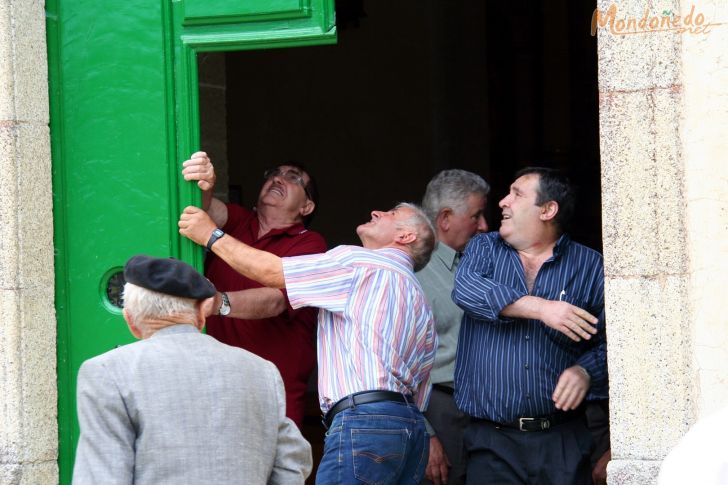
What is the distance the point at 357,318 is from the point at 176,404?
1386mm

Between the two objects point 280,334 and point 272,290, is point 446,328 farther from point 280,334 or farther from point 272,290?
point 272,290

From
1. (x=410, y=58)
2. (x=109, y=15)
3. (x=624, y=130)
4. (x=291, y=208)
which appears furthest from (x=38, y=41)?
(x=410, y=58)

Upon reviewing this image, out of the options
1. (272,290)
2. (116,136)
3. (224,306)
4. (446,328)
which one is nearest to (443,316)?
(446,328)

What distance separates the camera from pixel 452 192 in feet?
19.0

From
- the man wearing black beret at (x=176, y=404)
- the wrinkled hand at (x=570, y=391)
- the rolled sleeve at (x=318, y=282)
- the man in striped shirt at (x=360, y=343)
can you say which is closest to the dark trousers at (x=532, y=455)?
the wrinkled hand at (x=570, y=391)

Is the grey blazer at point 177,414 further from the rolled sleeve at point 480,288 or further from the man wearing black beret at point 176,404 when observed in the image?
the rolled sleeve at point 480,288

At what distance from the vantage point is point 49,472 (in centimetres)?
454

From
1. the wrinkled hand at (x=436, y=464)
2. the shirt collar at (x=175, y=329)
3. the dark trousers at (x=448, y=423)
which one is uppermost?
the shirt collar at (x=175, y=329)

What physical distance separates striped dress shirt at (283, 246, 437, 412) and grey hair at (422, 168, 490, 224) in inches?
51.8

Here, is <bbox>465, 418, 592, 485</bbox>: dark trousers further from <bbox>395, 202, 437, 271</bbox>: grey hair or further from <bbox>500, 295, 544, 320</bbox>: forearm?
<bbox>395, 202, 437, 271</bbox>: grey hair

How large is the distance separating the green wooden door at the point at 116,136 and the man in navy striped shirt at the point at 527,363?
107cm

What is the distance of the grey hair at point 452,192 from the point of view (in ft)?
19.0

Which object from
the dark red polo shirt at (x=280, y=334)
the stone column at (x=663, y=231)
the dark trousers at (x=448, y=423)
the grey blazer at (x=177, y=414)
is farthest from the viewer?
the dark trousers at (x=448, y=423)

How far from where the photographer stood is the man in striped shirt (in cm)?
430
